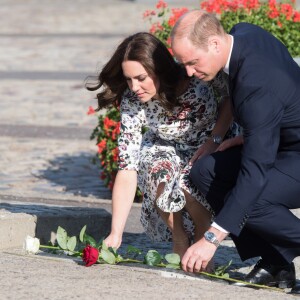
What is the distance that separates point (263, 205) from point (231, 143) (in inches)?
15.0

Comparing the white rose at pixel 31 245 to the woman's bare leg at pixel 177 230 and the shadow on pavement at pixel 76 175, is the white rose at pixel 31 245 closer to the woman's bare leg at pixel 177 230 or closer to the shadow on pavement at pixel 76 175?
the woman's bare leg at pixel 177 230

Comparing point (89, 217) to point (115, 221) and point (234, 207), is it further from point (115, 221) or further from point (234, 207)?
point (234, 207)

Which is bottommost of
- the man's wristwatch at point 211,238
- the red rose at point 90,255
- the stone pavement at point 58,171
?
the stone pavement at point 58,171

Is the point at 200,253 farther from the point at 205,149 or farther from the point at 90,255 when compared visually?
the point at 205,149

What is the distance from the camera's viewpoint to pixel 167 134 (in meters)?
4.66

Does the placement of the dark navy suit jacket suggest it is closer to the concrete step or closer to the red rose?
the red rose

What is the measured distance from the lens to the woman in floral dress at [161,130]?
443 cm

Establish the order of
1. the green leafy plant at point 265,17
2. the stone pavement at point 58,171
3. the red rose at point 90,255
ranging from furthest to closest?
the green leafy plant at point 265,17 < the red rose at point 90,255 < the stone pavement at point 58,171

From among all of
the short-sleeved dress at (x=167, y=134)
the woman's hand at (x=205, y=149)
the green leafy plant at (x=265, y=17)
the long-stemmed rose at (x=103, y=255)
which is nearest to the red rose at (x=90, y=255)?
the long-stemmed rose at (x=103, y=255)

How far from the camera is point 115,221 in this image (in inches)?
175

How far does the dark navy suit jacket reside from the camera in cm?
389

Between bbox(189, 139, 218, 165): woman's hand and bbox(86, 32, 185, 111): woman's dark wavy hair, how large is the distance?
0.78 feet

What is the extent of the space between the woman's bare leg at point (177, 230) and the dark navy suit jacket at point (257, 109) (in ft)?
2.09

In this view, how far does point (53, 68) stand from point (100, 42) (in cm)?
251
